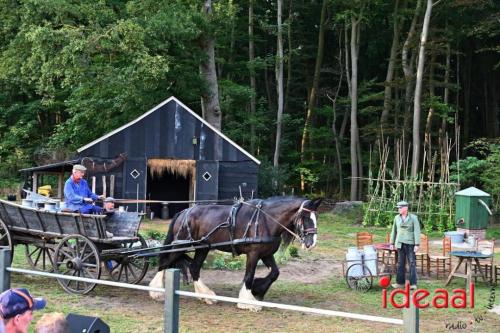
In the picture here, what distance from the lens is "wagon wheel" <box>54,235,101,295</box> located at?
396 inches

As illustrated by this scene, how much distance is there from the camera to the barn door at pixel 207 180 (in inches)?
997

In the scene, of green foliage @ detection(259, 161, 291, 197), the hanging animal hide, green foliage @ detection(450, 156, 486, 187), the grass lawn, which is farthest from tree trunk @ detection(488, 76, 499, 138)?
the grass lawn

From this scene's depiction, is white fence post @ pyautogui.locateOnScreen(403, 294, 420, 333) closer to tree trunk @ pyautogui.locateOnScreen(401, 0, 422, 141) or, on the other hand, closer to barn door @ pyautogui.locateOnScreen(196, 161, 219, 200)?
barn door @ pyautogui.locateOnScreen(196, 161, 219, 200)

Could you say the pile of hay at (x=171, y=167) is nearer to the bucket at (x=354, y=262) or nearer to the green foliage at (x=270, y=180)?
the green foliage at (x=270, y=180)

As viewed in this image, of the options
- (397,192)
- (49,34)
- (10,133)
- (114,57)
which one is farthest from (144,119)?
(10,133)

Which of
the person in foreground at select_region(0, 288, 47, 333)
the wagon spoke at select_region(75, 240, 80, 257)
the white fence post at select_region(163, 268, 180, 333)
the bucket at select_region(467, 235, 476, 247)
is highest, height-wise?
the person in foreground at select_region(0, 288, 47, 333)

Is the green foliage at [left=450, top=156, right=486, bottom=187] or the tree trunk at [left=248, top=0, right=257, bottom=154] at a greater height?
the tree trunk at [left=248, top=0, right=257, bottom=154]

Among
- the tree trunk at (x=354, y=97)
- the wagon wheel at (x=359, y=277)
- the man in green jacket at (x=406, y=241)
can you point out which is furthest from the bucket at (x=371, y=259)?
the tree trunk at (x=354, y=97)

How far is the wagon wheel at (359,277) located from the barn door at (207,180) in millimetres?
13990

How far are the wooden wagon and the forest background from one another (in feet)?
44.1

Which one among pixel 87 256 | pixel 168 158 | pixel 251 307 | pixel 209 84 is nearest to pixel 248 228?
pixel 251 307

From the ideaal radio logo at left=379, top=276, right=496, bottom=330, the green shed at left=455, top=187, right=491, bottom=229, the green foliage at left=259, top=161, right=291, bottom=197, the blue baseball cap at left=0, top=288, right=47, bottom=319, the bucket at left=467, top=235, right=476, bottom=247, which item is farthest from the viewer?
the green foliage at left=259, top=161, right=291, bottom=197

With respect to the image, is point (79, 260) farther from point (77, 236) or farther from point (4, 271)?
point (4, 271)

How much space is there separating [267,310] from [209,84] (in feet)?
62.3
